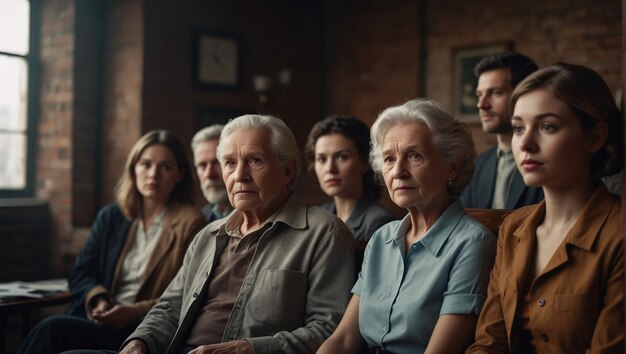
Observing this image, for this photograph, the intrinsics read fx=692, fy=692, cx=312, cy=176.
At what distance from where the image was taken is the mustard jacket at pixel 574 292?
1612mm

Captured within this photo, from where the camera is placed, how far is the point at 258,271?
239cm

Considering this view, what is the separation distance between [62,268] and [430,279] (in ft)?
13.3

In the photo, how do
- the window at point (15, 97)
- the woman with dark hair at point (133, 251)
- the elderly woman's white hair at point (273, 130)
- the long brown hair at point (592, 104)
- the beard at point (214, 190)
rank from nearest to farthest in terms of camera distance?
the long brown hair at point (592, 104)
the elderly woman's white hair at point (273, 130)
the woman with dark hair at point (133, 251)
the beard at point (214, 190)
the window at point (15, 97)

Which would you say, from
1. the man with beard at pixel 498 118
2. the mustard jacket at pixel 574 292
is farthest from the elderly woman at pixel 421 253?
the man with beard at pixel 498 118

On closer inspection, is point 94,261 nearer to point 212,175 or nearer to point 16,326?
point 212,175

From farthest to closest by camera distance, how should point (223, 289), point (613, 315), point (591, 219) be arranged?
1. point (223, 289)
2. point (591, 219)
3. point (613, 315)

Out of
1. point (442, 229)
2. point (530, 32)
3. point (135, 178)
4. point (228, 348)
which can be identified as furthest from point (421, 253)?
point (530, 32)

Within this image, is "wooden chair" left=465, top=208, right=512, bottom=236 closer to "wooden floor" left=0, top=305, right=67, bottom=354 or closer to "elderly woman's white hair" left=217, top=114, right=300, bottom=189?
"elderly woman's white hair" left=217, top=114, right=300, bottom=189

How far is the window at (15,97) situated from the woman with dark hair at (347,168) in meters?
3.07

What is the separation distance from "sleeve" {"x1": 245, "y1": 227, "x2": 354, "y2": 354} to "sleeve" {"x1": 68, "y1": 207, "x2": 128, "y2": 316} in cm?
147

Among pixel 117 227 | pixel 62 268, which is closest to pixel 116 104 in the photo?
pixel 62 268

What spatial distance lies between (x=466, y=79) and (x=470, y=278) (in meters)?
4.42

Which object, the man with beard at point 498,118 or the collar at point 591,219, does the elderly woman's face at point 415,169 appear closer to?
the collar at point 591,219

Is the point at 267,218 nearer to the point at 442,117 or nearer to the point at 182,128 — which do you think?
the point at 442,117
